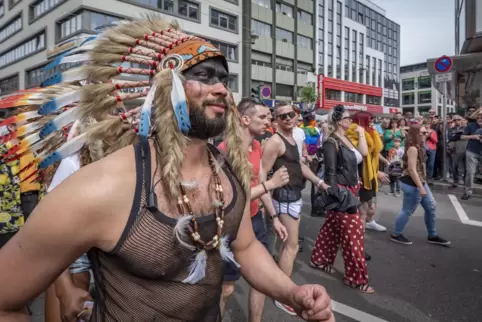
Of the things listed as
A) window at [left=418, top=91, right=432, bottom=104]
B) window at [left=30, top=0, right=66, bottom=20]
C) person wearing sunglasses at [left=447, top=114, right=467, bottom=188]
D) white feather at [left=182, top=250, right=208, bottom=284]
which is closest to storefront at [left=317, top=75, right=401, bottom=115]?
window at [left=418, top=91, right=432, bottom=104]

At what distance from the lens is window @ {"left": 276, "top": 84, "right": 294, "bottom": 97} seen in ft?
122

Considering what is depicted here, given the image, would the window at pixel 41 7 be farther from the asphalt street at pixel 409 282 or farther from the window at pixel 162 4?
the asphalt street at pixel 409 282

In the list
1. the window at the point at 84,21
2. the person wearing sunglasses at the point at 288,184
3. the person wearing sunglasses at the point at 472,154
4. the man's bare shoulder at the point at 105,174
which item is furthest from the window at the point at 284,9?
the man's bare shoulder at the point at 105,174

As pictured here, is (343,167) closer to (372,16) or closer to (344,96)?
(344,96)

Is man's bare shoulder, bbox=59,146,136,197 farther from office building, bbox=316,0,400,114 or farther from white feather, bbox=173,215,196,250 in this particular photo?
office building, bbox=316,0,400,114

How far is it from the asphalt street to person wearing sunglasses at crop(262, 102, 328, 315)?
58 cm

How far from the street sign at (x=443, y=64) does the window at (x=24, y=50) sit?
29.0 metres

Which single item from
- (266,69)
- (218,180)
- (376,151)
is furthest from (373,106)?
(218,180)

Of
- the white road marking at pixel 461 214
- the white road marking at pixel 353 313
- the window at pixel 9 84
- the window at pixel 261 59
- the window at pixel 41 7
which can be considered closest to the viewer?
the white road marking at pixel 353 313

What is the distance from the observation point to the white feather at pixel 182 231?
4.13 ft

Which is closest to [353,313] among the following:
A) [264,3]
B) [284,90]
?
[284,90]

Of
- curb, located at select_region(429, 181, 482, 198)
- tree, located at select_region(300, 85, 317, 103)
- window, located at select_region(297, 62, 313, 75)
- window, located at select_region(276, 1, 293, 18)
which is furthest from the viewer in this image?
window, located at select_region(297, 62, 313, 75)

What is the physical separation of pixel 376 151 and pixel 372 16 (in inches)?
2527

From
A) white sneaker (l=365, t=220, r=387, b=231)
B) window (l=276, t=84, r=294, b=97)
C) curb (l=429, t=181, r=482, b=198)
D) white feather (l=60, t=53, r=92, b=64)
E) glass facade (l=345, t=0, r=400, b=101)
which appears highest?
glass facade (l=345, t=0, r=400, b=101)
